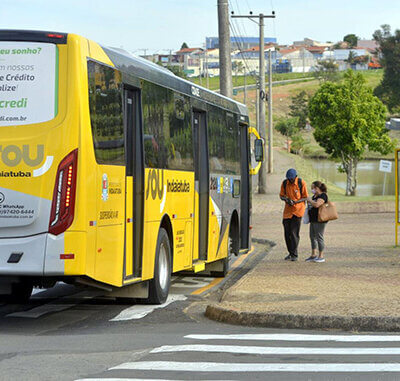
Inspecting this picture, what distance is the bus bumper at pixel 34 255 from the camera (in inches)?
402

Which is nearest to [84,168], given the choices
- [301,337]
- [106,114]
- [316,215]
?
[106,114]

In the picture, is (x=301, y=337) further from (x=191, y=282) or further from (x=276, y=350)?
(x=191, y=282)

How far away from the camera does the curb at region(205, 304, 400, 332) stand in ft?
35.5

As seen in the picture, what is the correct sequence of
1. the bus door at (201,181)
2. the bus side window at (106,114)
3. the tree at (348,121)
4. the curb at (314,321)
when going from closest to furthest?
the bus side window at (106,114)
the curb at (314,321)
the bus door at (201,181)
the tree at (348,121)

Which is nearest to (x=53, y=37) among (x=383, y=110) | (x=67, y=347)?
(x=67, y=347)

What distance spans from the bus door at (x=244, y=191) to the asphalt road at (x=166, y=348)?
6.82 m

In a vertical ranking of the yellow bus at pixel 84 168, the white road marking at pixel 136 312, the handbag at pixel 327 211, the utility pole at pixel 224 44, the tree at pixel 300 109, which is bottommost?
the white road marking at pixel 136 312

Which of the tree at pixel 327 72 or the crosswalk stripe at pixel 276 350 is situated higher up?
the tree at pixel 327 72

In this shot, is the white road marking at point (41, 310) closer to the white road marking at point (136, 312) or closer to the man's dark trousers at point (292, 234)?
the white road marking at point (136, 312)

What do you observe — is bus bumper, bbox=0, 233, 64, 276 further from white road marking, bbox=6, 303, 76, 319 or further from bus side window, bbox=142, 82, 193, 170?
bus side window, bbox=142, 82, 193, 170

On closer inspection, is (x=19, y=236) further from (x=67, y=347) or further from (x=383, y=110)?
(x=383, y=110)

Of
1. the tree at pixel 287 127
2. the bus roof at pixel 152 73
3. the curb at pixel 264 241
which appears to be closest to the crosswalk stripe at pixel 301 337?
the bus roof at pixel 152 73

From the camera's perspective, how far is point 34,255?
10.2 metres

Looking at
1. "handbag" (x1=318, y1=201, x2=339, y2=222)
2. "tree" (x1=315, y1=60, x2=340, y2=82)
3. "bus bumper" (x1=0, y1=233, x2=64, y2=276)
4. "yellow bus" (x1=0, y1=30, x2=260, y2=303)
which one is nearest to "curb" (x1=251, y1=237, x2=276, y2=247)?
"handbag" (x1=318, y1=201, x2=339, y2=222)
